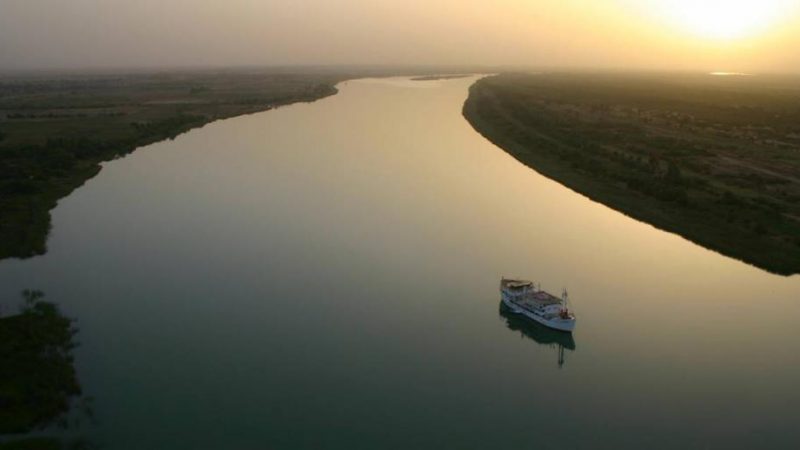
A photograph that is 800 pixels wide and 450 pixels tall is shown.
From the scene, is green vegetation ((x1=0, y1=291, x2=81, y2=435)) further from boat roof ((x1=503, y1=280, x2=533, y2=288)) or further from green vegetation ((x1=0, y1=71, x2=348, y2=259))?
boat roof ((x1=503, y1=280, x2=533, y2=288))

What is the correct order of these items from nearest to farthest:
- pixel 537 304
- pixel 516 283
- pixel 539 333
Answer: pixel 539 333 < pixel 537 304 < pixel 516 283

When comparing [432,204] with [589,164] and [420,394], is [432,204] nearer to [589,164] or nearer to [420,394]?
[589,164]

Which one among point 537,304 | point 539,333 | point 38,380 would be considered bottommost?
point 539,333

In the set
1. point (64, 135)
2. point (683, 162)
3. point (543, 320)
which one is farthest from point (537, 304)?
point (64, 135)

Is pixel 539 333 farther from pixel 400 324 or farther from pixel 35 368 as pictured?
pixel 35 368

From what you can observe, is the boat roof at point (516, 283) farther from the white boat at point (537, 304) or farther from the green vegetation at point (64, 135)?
the green vegetation at point (64, 135)
